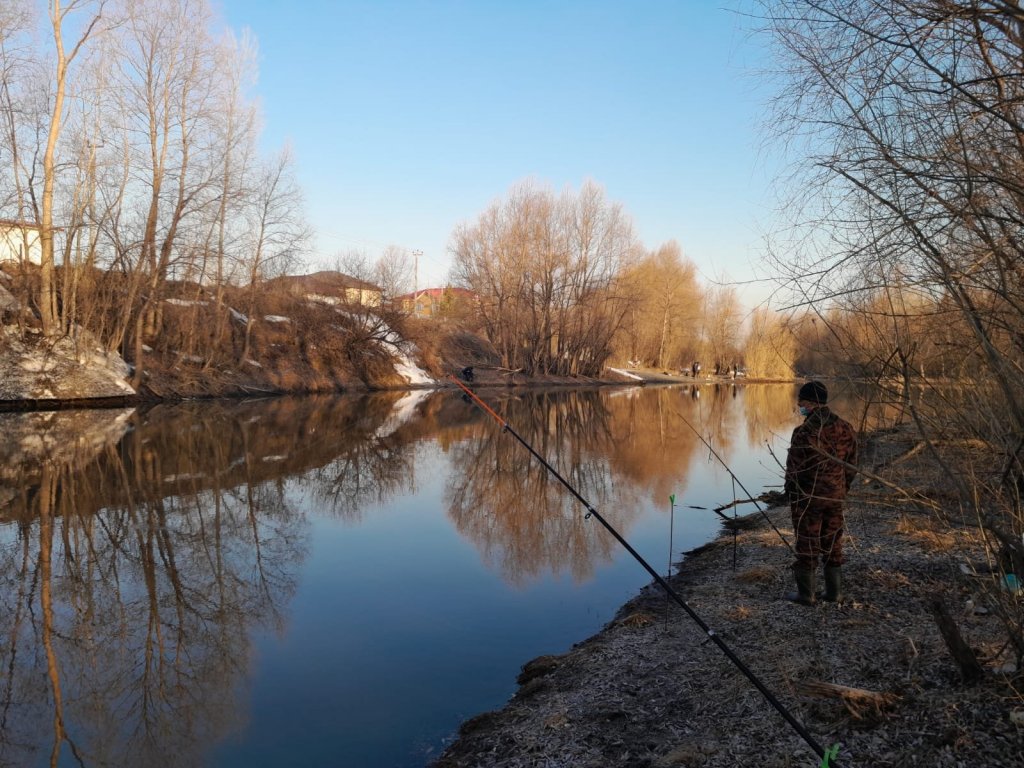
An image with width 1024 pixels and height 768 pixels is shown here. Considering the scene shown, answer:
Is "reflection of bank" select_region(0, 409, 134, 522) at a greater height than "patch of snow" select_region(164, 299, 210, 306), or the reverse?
"patch of snow" select_region(164, 299, 210, 306)

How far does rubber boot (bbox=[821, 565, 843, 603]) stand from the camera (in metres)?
5.42

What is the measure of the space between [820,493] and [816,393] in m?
0.83

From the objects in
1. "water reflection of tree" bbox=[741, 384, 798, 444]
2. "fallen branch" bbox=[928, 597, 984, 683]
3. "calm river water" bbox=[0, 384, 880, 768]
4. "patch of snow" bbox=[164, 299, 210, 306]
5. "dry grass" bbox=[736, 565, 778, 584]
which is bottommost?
"calm river water" bbox=[0, 384, 880, 768]

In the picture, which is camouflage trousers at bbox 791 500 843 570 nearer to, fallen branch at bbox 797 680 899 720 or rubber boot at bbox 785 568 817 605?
rubber boot at bbox 785 568 817 605

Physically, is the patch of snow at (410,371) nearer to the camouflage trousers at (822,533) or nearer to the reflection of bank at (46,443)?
the reflection of bank at (46,443)

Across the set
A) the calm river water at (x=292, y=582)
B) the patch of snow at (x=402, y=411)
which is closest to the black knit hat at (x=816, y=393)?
the calm river water at (x=292, y=582)

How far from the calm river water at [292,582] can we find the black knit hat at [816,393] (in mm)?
615

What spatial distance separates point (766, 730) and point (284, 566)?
5843mm

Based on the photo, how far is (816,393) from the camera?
→ 526 cm

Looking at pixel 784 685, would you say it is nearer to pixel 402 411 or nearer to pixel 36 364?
pixel 402 411

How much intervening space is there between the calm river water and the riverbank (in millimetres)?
575

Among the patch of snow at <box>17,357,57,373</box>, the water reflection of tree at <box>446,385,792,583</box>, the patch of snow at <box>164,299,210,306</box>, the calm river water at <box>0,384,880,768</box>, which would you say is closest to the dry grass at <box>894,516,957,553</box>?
the calm river water at <box>0,384,880,768</box>

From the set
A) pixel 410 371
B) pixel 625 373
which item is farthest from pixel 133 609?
pixel 625 373

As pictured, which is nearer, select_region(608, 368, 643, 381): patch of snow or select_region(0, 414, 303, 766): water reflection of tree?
select_region(0, 414, 303, 766): water reflection of tree
